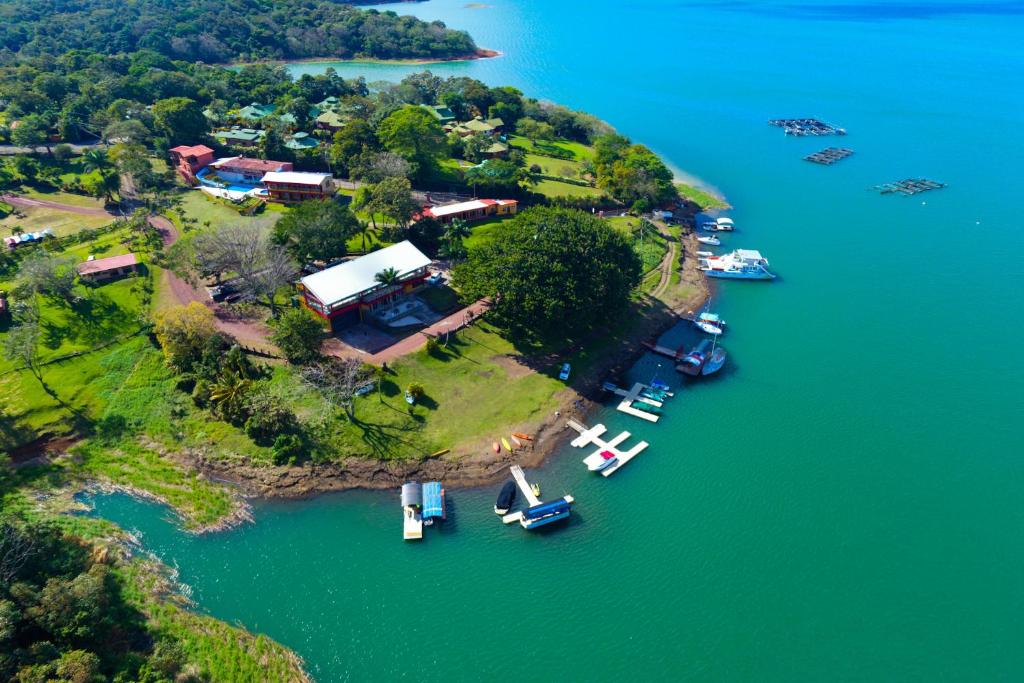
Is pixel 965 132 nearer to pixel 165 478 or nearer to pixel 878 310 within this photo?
pixel 878 310

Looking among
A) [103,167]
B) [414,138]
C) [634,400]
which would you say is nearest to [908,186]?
[634,400]

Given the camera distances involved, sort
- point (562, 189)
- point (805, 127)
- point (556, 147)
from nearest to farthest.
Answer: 1. point (562, 189)
2. point (556, 147)
3. point (805, 127)

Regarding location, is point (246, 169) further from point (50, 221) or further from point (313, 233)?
point (313, 233)

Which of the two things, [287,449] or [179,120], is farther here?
[179,120]

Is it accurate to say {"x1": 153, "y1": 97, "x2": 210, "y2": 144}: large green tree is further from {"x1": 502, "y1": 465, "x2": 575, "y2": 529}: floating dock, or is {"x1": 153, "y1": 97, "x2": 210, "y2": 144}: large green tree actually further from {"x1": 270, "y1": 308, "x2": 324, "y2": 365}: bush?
{"x1": 502, "y1": 465, "x2": 575, "y2": 529}: floating dock

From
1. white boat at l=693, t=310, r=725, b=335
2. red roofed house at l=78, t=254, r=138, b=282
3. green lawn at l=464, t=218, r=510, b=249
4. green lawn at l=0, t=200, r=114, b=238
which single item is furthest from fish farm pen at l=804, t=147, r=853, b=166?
green lawn at l=0, t=200, r=114, b=238

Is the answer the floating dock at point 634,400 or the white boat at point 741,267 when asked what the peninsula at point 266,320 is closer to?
the floating dock at point 634,400

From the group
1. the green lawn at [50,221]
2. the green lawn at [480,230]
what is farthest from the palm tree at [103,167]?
the green lawn at [480,230]
